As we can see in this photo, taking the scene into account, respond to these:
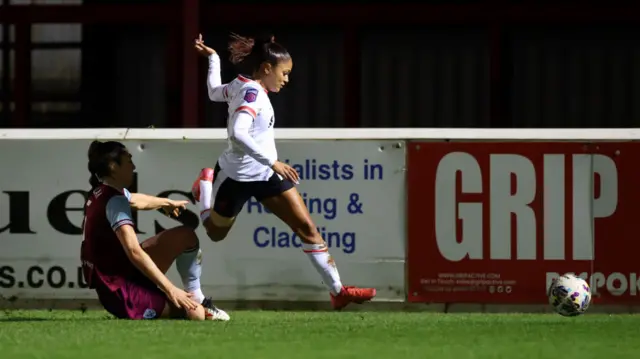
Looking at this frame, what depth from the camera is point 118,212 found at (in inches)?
384

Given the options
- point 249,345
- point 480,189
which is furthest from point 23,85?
point 249,345

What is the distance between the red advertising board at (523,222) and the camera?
11461mm

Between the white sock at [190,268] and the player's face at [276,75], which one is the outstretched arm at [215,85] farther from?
the white sock at [190,268]

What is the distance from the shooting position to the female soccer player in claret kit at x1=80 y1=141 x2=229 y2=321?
32.1 feet

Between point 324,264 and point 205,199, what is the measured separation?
94 cm

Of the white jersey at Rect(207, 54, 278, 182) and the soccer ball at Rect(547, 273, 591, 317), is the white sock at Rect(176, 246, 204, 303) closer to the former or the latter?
the white jersey at Rect(207, 54, 278, 182)

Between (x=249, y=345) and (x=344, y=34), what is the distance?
11.0 m

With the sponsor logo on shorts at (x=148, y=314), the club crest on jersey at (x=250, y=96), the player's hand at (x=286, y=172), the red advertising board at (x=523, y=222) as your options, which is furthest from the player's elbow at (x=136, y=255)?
the red advertising board at (x=523, y=222)

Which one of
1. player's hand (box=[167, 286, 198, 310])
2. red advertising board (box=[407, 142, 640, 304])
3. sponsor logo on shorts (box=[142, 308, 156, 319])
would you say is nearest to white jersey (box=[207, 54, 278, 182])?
player's hand (box=[167, 286, 198, 310])

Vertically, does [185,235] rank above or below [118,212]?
below

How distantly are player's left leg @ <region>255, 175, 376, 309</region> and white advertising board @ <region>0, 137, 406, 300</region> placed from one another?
76 cm

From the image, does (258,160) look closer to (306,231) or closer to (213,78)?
(306,231)

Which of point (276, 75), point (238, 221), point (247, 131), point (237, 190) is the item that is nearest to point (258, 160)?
point (247, 131)

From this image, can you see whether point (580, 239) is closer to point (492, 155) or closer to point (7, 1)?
point (492, 155)
